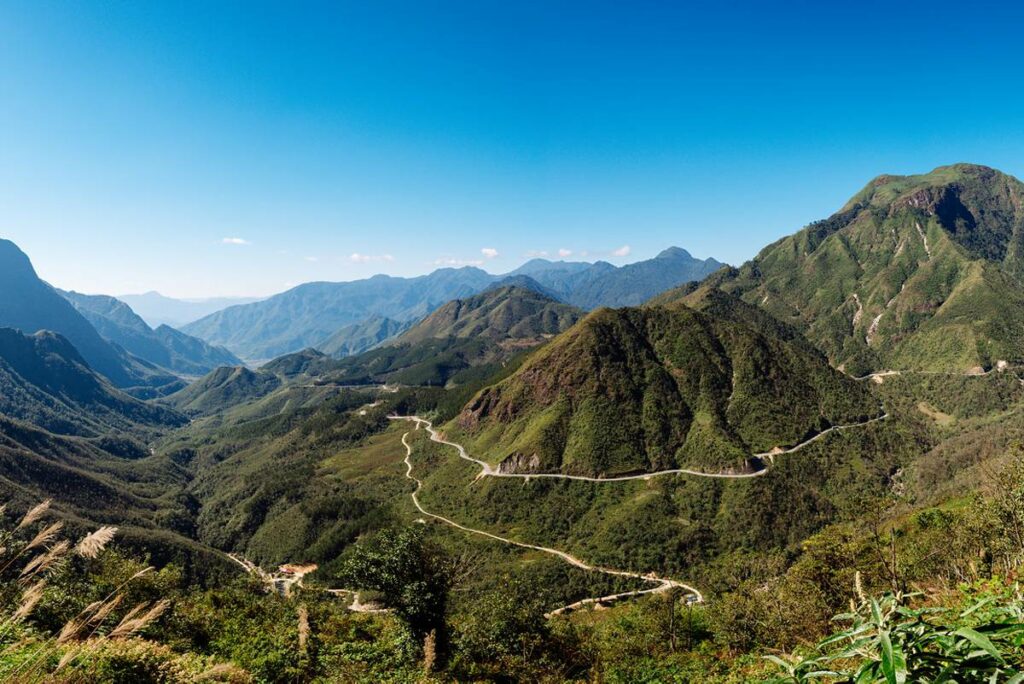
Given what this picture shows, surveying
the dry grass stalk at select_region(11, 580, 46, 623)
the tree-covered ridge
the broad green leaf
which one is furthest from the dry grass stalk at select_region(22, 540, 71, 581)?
the tree-covered ridge

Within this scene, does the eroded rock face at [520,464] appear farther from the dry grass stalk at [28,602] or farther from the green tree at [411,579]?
the dry grass stalk at [28,602]

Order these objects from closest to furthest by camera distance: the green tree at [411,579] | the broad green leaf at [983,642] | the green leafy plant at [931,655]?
the broad green leaf at [983,642]
the green leafy plant at [931,655]
the green tree at [411,579]

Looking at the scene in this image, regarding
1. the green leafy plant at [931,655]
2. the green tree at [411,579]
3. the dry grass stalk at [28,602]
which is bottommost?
the green tree at [411,579]

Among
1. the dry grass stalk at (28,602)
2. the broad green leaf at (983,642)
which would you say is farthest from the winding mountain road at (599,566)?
the broad green leaf at (983,642)

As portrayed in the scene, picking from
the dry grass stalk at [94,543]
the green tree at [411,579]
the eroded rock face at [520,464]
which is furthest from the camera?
the eroded rock face at [520,464]

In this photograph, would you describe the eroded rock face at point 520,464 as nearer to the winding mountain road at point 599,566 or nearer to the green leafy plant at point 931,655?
the winding mountain road at point 599,566

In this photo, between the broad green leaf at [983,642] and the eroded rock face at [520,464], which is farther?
the eroded rock face at [520,464]

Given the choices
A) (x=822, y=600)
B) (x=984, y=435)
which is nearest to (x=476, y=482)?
(x=822, y=600)

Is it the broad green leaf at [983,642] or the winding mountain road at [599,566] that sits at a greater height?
the broad green leaf at [983,642]
